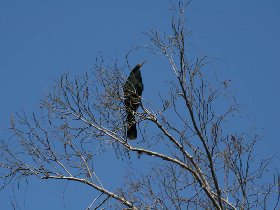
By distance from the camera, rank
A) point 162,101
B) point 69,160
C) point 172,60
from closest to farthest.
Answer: point 172,60
point 162,101
point 69,160

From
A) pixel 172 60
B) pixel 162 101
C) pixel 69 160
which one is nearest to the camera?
pixel 172 60

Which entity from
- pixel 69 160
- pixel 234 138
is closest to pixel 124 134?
pixel 69 160

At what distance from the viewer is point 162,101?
19.6 feet

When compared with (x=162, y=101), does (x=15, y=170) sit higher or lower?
lower

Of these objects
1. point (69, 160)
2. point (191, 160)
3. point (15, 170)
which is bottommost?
point (15, 170)

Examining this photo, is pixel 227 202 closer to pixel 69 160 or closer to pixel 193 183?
pixel 193 183

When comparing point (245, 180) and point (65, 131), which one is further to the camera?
point (65, 131)

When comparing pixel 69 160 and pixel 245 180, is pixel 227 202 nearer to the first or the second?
pixel 245 180

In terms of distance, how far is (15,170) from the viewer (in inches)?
245

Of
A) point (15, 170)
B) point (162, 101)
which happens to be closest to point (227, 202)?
point (162, 101)

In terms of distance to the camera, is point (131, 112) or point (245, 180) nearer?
point (245, 180)

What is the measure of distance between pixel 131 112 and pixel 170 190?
34.1 inches

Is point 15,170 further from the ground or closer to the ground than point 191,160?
closer to the ground

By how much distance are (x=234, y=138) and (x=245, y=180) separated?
0.42 meters
